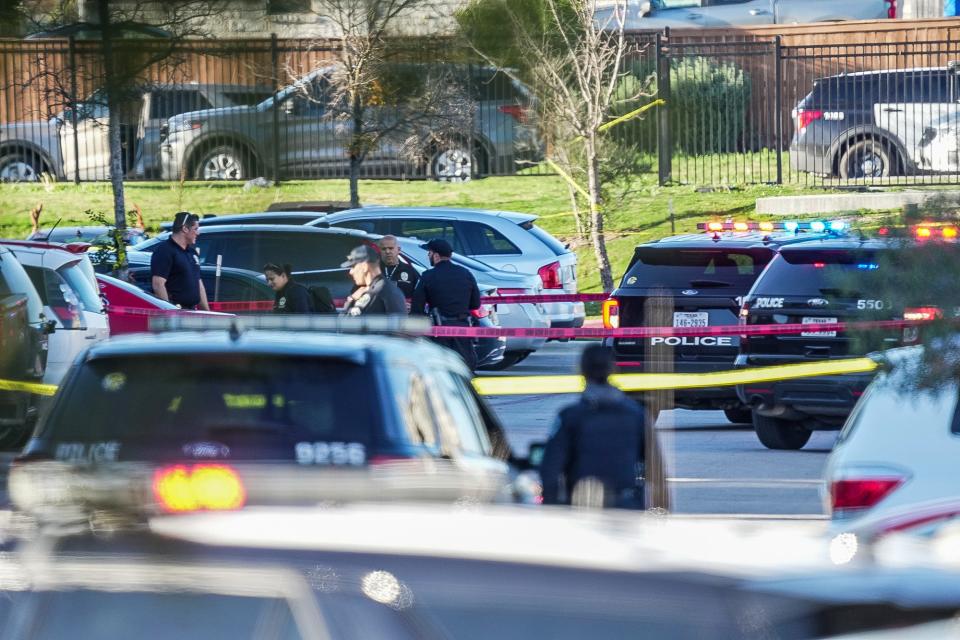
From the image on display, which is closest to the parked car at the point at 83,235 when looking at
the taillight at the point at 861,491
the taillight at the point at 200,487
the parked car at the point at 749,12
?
the parked car at the point at 749,12

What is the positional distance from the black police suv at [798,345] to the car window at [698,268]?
1023mm

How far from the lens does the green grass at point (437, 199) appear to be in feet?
75.4

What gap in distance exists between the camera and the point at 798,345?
11.2 m

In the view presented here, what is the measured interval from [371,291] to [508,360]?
15.5 ft

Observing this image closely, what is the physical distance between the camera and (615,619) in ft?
8.23

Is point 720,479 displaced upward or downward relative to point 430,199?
downward

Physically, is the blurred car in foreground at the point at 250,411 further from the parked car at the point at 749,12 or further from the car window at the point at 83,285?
the parked car at the point at 749,12

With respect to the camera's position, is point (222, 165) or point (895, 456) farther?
point (222, 165)

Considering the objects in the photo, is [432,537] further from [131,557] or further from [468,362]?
[468,362]

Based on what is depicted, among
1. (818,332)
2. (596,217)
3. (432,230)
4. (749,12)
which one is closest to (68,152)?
(596,217)

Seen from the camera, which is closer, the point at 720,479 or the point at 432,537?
the point at 432,537

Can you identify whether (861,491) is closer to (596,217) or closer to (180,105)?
(180,105)

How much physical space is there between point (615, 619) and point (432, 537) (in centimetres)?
36

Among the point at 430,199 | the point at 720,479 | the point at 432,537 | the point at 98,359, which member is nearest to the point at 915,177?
the point at 430,199
